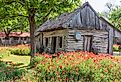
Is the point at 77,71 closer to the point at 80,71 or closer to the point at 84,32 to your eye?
the point at 80,71

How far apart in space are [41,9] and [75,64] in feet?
36.2

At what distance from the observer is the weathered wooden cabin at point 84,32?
83.0 ft

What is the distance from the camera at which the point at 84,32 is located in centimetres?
2617

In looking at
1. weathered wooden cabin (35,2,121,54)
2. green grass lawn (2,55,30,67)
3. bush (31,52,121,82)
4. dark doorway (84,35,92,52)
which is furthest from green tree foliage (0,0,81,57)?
bush (31,52,121,82)

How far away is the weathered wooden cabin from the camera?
25297 mm

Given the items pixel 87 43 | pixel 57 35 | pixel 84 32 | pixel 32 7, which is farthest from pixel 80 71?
pixel 57 35

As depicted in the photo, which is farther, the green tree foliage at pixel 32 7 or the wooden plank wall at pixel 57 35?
the wooden plank wall at pixel 57 35

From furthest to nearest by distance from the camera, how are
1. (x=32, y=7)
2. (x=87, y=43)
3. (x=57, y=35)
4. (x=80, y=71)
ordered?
(x=57, y=35), (x=87, y=43), (x=32, y=7), (x=80, y=71)

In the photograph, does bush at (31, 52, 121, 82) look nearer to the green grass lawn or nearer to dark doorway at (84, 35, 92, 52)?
the green grass lawn

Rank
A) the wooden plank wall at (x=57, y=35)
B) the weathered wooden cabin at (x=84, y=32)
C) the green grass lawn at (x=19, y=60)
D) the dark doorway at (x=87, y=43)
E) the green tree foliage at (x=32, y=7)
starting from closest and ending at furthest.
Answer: the green tree foliage at (x=32, y=7), the green grass lawn at (x=19, y=60), the weathered wooden cabin at (x=84, y=32), the wooden plank wall at (x=57, y=35), the dark doorway at (x=87, y=43)

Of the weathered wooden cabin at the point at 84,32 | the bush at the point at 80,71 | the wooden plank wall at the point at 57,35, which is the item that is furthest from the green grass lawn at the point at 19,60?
the bush at the point at 80,71

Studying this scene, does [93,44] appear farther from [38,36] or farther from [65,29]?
[38,36]

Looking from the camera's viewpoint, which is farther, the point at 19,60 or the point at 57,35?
the point at 57,35

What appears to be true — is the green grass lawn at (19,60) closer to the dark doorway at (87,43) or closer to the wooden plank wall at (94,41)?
the wooden plank wall at (94,41)
